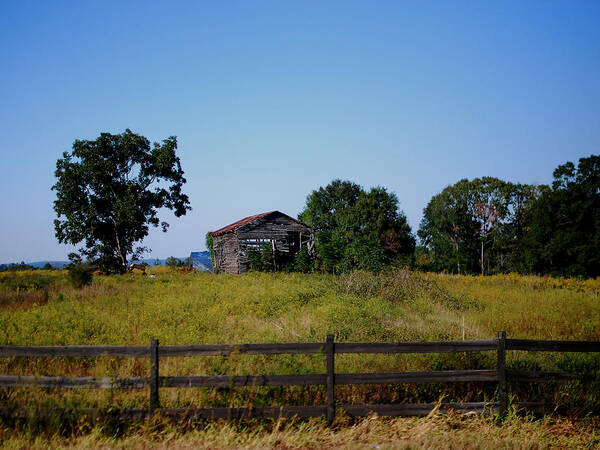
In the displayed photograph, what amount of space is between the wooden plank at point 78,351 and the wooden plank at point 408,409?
335 centimetres

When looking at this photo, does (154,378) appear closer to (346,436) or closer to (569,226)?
(346,436)

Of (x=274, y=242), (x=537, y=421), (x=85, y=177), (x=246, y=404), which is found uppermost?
(x=85, y=177)

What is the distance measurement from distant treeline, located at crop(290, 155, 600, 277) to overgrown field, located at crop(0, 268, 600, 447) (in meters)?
14.8

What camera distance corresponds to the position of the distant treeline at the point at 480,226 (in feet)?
139

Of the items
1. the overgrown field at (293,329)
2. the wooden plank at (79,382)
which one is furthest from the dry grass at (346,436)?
the wooden plank at (79,382)

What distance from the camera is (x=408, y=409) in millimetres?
6547

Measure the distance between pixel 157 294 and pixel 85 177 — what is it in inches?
968

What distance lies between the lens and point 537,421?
6.57 meters

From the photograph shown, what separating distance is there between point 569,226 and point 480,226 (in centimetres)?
1672

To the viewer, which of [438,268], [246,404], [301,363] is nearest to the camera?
[246,404]

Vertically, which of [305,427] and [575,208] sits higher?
[575,208]

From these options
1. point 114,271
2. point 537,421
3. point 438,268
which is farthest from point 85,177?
point 438,268

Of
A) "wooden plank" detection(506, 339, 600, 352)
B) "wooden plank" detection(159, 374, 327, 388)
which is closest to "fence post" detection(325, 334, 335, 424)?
"wooden plank" detection(159, 374, 327, 388)

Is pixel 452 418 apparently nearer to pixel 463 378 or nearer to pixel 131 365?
pixel 463 378
